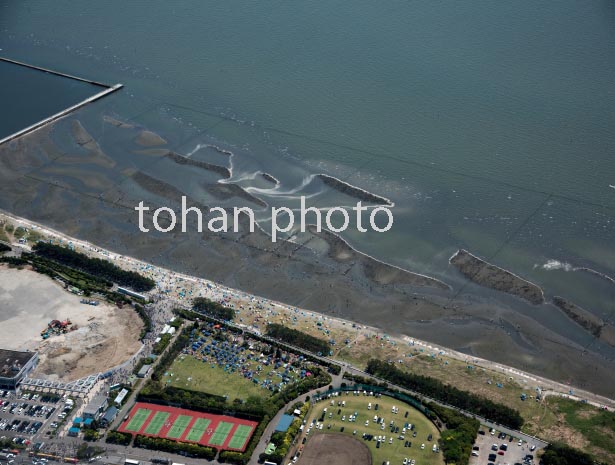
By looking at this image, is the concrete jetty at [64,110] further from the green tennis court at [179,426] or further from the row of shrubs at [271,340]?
the green tennis court at [179,426]

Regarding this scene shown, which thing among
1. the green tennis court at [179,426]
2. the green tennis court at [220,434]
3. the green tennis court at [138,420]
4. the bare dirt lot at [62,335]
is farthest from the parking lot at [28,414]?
the green tennis court at [220,434]

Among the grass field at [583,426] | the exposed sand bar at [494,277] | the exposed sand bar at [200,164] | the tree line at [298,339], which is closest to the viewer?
the grass field at [583,426]

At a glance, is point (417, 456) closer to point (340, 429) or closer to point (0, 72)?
point (340, 429)

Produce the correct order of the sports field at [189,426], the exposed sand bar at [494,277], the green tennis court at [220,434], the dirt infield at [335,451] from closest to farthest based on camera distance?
1. the dirt infield at [335,451]
2. the green tennis court at [220,434]
3. the sports field at [189,426]
4. the exposed sand bar at [494,277]

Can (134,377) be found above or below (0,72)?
below

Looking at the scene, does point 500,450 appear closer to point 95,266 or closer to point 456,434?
point 456,434

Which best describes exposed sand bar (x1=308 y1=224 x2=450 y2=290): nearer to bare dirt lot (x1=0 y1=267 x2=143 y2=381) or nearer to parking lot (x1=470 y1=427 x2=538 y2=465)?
parking lot (x1=470 y1=427 x2=538 y2=465)

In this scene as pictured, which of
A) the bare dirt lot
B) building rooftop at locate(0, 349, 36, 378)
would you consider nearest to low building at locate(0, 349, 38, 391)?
building rooftop at locate(0, 349, 36, 378)

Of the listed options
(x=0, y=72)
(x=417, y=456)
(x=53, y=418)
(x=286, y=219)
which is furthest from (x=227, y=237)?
(x=0, y=72)
